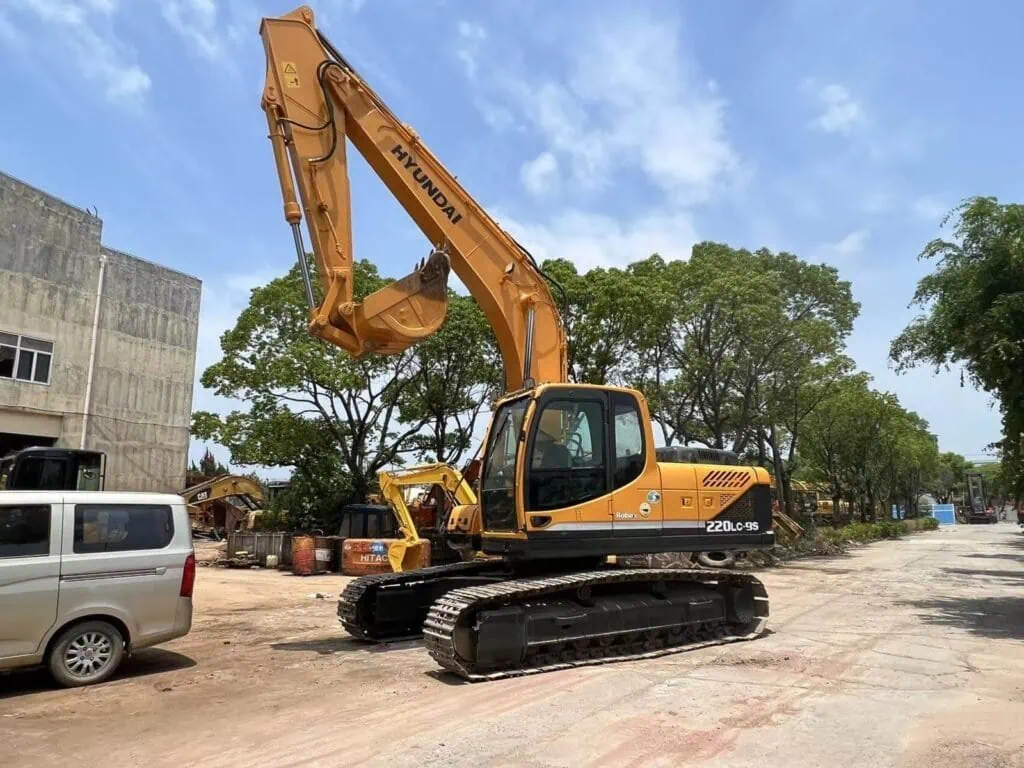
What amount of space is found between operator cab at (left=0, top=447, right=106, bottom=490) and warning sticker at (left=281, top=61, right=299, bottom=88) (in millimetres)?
12672

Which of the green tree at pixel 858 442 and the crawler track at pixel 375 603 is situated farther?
the green tree at pixel 858 442

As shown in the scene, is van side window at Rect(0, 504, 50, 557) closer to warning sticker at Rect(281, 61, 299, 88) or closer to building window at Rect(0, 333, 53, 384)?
warning sticker at Rect(281, 61, 299, 88)

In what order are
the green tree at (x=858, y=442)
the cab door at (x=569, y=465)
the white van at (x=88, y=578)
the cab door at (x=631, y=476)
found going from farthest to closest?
the green tree at (x=858, y=442) → the cab door at (x=631, y=476) → the cab door at (x=569, y=465) → the white van at (x=88, y=578)

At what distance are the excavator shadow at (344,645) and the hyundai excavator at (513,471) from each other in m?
0.21

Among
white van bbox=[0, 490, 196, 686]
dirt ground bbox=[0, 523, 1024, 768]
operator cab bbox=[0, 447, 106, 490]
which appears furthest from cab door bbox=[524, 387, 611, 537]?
operator cab bbox=[0, 447, 106, 490]

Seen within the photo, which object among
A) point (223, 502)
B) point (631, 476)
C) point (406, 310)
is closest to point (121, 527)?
point (406, 310)

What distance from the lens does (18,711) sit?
6352 mm

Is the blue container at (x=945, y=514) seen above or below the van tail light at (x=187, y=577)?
above

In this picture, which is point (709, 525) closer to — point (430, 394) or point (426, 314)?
point (426, 314)

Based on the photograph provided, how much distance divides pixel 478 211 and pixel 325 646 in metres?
6.03

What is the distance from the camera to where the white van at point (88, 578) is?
693 cm

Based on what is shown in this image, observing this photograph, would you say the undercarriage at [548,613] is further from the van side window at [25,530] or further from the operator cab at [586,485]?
the van side window at [25,530]

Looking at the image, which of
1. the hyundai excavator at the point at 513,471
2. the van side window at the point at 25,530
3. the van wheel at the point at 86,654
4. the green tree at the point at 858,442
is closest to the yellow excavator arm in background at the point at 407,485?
the hyundai excavator at the point at 513,471

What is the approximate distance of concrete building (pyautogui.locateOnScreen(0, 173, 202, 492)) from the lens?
2444 centimetres
